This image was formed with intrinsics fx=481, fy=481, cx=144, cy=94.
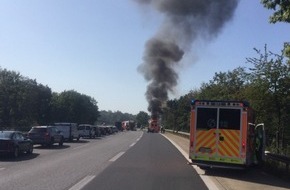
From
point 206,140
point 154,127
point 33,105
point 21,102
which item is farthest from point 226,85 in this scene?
point 33,105

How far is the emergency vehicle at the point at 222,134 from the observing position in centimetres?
1692

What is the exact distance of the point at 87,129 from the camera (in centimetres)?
5597

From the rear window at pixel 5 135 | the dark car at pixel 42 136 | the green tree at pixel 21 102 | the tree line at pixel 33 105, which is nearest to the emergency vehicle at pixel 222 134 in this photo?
the rear window at pixel 5 135

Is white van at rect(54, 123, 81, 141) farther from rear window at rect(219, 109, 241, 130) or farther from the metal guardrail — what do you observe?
rear window at rect(219, 109, 241, 130)

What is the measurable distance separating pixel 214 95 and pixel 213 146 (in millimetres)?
28559

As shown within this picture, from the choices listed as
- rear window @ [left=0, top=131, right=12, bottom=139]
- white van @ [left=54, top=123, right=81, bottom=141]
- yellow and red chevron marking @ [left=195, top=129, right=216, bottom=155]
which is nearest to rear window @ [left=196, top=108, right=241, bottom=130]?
yellow and red chevron marking @ [left=195, top=129, right=216, bottom=155]

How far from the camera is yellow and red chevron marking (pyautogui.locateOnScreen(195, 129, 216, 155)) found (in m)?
17.4

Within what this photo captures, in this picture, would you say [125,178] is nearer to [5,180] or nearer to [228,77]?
[5,180]

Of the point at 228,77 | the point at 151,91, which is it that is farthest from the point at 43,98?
the point at 228,77

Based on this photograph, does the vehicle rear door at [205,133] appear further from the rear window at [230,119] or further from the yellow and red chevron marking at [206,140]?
the rear window at [230,119]

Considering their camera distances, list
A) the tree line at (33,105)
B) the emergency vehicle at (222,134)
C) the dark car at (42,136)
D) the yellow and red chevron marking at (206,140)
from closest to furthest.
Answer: the emergency vehicle at (222,134), the yellow and red chevron marking at (206,140), the dark car at (42,136), the tree line at (33,105)

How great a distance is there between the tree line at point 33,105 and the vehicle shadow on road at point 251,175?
51.3 metres

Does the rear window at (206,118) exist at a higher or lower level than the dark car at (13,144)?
higher

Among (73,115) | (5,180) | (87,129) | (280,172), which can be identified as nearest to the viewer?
(5,180)
